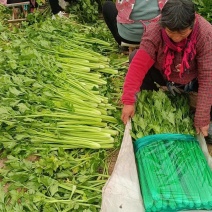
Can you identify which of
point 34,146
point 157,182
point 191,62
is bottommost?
point 34,146

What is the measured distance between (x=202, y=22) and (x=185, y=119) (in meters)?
0.66

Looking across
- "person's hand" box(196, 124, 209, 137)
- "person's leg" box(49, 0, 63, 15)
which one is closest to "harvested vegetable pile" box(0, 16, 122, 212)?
"person's hand" box(196, 124, 209, 137)

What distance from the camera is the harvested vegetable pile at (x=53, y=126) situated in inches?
100

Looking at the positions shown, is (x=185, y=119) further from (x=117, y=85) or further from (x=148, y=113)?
(x=117, y=85)

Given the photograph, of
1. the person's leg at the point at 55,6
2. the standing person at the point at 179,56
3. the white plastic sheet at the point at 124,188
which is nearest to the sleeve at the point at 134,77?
the standing person at the point at 179,56

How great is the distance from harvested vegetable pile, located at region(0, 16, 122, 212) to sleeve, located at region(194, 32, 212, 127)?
26.5 inches

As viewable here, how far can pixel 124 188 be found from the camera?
7.64 ft

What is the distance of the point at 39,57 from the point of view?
3453mm

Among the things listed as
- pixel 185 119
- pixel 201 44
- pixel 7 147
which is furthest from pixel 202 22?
pixel 7 147

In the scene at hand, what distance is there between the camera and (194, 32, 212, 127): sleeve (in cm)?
251

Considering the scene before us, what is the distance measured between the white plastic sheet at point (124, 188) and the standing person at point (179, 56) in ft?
1.05

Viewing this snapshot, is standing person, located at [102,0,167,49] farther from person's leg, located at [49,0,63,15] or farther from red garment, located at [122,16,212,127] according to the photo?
person's leg, located at [49,0,63,15]

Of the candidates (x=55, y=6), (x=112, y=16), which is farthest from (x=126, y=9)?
Answer: (x=55, y=6)

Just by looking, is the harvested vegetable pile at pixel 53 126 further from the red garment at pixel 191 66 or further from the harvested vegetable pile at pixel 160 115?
the red garment at pixel 191 66
